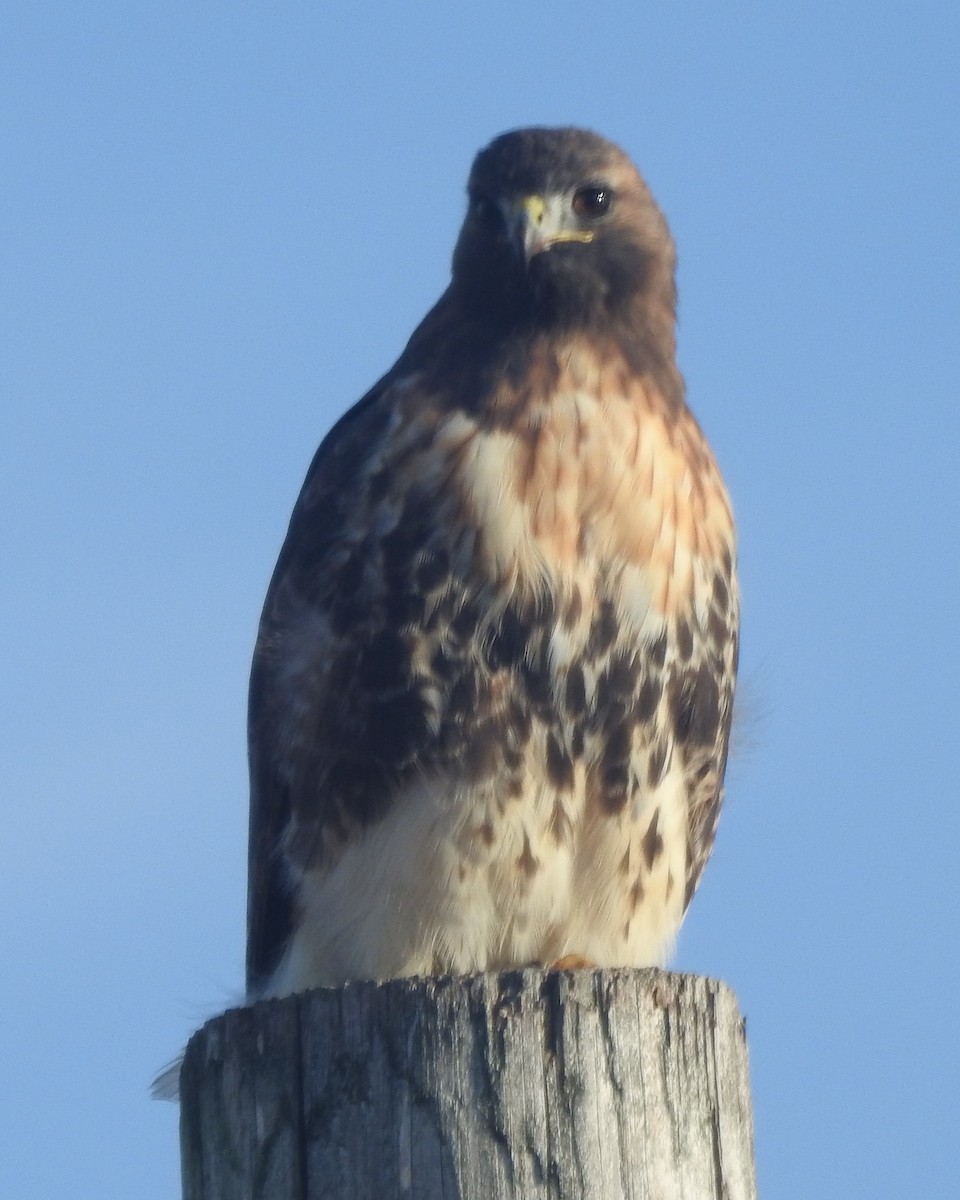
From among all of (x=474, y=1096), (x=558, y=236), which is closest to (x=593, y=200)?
(x=558, y=236)

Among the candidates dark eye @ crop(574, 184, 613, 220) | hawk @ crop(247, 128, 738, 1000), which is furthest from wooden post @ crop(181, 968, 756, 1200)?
dark eye @ crop(574, 184, 613, 220)

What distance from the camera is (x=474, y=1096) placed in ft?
9.63

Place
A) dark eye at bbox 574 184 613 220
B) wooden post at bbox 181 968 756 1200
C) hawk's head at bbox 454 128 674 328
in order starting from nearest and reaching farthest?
wooden post at bbox 181 968 756 1200 < hawk's head at bbox 454 128 674 328 < dark eye at bbox 574 184 613 220

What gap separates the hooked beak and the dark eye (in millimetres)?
37

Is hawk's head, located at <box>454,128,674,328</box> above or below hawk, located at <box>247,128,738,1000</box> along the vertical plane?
above

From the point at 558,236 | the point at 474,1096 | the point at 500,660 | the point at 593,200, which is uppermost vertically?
the point at 593,200

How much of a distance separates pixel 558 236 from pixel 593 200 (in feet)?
0.59

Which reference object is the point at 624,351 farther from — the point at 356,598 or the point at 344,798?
the point at 344,798

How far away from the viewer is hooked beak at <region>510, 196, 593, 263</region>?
16.5 ft

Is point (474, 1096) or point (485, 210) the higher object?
point (485, 210)

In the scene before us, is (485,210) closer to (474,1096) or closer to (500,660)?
(500,660)

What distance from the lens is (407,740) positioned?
442 centimetres

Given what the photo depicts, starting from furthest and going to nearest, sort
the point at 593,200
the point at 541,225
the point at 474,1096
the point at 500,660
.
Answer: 1. the point at 593,200
2. the point at 541,225
3. the point at 500,660
4. the point at 474,1096

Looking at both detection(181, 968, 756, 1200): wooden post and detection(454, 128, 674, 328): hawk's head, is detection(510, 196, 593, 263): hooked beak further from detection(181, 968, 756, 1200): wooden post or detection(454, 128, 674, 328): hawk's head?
detection(181, 968, 756, 1200): wooden post
